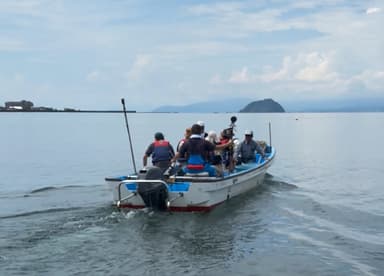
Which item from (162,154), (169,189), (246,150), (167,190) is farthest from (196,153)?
(246,150)

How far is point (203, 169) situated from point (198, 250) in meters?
3.74

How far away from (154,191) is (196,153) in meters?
1.73

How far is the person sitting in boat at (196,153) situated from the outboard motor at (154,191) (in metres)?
1.06

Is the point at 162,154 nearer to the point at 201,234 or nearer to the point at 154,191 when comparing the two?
the point at 154,191

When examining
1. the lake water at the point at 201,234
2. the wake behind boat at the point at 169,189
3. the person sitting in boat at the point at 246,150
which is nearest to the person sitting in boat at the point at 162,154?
the wake behind boat at the point at 169,189

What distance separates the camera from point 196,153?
46.4 ft

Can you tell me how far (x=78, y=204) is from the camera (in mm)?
15648

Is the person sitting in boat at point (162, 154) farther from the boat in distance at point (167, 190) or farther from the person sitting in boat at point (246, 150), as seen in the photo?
Answer: the person sitting in boat at point (246, 150)

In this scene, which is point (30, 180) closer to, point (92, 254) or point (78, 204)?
point (78, 204)

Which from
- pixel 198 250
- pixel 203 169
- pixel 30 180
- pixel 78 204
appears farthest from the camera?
pixel 30 180

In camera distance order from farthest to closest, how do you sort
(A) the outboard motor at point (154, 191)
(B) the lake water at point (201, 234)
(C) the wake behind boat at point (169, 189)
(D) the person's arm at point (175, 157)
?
(D) the person's arm at point (175, 157)
(C) the wake behind boat at point (169, 189)
(A) the outboard motor at point (154, 191)
(B) the lake water at point (201, 234)

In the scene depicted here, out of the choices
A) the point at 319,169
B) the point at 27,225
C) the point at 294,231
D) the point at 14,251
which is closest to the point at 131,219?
the point at 27,225

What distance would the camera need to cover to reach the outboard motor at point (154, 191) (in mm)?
13219

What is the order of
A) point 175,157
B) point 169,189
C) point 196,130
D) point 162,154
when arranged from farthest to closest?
point 162,154
point 175,157
point 196,130
point 169,189
